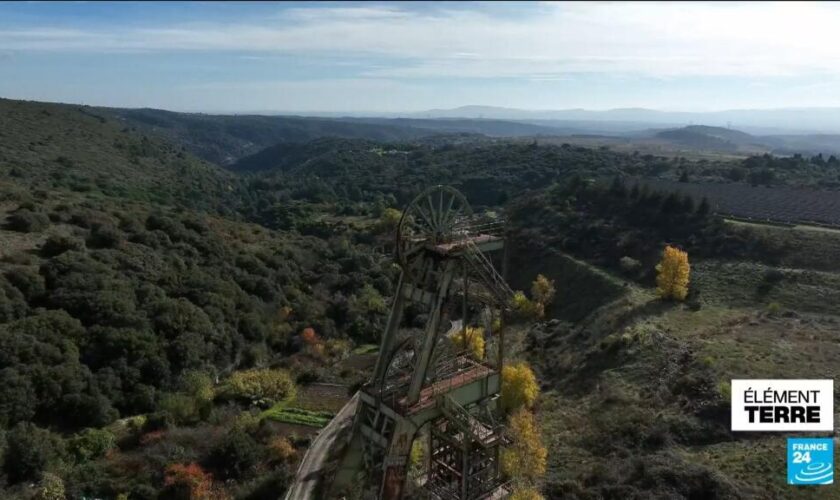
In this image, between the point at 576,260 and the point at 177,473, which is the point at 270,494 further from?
the point at 576,260

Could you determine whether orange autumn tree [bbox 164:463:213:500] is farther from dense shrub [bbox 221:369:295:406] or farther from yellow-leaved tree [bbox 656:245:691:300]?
yellow-leaved tree [bbox 656:245:691:300]

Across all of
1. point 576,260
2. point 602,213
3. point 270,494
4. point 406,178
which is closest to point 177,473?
point 270,494

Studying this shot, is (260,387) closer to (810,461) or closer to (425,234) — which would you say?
(425,234)

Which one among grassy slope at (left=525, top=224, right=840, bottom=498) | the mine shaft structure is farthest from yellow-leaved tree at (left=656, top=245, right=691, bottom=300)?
the mine shaft structure


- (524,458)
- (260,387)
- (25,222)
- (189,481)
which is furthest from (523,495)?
(25,222)

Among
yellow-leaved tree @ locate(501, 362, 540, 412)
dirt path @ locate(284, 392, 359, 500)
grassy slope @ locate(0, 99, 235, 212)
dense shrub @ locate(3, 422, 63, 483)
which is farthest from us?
grassy slope @ locate(0, 99, 235, 212)

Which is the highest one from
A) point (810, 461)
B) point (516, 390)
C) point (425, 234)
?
point (425, 234)

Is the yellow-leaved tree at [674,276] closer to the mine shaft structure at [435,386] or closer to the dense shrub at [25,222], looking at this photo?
the mine shaft structure at [435,386]

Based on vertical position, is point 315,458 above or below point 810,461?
below
